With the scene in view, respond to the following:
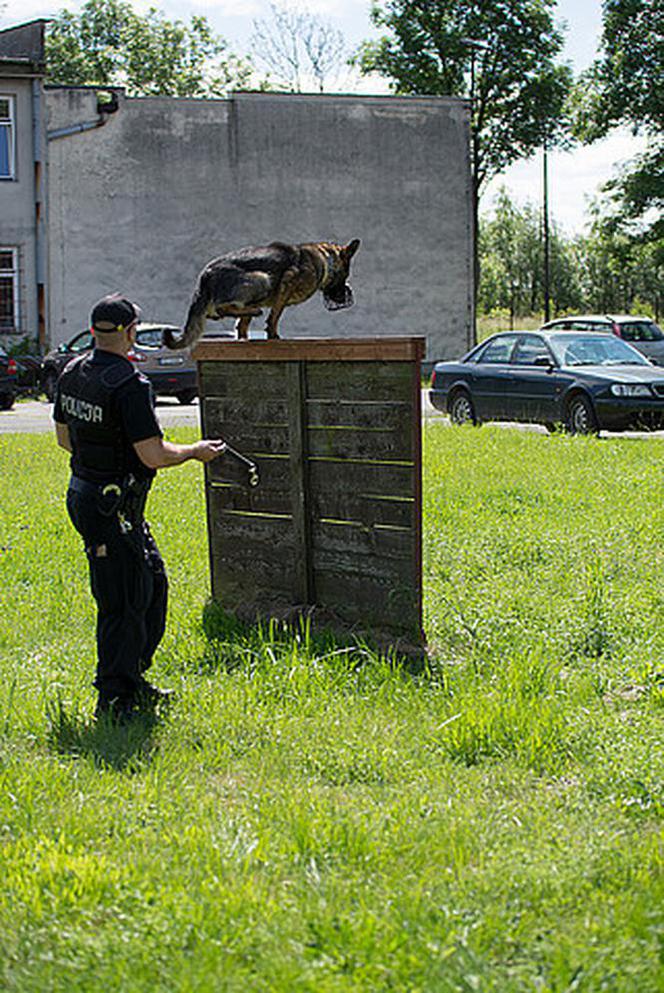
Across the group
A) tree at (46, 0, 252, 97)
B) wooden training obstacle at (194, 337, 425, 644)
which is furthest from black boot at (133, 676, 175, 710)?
tree at (46, 0, 252, 97)

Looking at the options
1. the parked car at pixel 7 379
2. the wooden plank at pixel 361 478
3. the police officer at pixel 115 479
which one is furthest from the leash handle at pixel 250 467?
the parked car at pixel 7 379

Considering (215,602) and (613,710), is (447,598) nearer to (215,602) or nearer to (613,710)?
(215,602)

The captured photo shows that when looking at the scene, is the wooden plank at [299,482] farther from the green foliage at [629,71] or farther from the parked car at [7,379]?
the green foliage at [629,71]

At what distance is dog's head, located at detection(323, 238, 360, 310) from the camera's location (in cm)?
742

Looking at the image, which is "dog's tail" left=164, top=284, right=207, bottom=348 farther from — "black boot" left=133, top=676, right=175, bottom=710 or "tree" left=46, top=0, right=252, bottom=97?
"tree" left=46, top=0, right=252, bottom=97

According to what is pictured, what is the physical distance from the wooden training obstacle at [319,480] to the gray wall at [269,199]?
93.2ft

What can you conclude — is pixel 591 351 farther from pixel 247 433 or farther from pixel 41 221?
pixel 41 221

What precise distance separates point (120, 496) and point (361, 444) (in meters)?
1.58

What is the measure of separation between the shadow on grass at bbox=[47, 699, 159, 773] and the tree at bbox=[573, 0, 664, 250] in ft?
135

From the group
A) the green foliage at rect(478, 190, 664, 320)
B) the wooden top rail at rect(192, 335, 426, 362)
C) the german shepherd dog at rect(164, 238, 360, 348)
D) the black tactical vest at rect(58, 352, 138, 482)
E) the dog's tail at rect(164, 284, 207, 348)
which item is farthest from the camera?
the green foliage at rect(478, 190, 664, 320)

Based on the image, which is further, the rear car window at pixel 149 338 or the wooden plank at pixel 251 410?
the rear car window at pixel 149 338

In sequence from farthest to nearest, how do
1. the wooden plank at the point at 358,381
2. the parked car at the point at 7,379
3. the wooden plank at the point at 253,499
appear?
the parked car at the point at 7,379 → the wooden plank at the point at 253,499 → the wooden plank at the point at 358,381

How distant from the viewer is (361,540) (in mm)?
7004

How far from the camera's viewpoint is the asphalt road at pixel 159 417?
20734 millimetres
